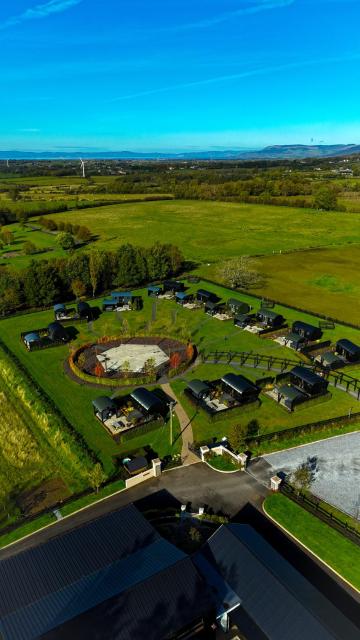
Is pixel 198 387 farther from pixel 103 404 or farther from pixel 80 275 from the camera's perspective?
pixel 80 275

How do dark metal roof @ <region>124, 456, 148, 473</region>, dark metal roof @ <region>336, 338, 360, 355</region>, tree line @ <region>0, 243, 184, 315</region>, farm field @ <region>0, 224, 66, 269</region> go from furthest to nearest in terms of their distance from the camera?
farm field @ <region>0, 224, 66, 269</region>
tree line @ <region>0, 243, 184, 315</region>
dark metal roof @ <region>336, 338, 360, 355</region>
dark metal roof @ <region>124, 456, 148, 473</region>

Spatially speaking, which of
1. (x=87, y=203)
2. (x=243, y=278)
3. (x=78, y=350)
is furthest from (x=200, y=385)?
(x=87, y=203)

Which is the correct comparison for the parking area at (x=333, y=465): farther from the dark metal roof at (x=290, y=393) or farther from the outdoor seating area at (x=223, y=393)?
the outdoor seating area at (x=223, y=393)

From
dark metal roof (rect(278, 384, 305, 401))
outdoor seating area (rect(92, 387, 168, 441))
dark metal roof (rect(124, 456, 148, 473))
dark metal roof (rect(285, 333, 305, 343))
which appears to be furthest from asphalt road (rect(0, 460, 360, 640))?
dark metal roof (rect(285, 333, 305, 343))

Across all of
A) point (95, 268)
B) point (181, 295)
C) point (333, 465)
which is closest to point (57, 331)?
point (95, 268)

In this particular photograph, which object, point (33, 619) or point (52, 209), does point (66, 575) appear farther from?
Answer: point (52, 209)

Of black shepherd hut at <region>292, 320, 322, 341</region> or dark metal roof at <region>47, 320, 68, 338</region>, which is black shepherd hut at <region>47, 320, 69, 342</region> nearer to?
dark metal roof at <region>47, 320, 68, 338</region>
